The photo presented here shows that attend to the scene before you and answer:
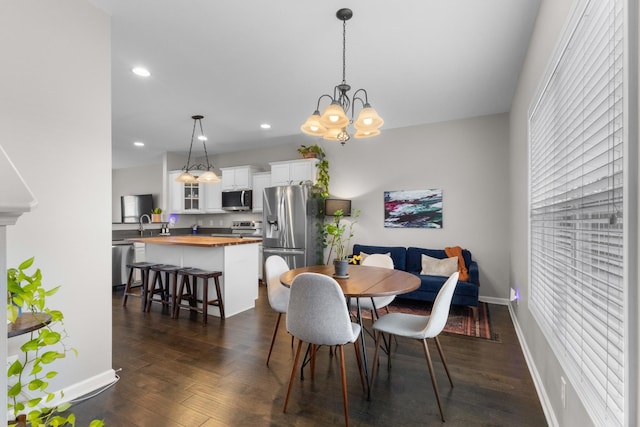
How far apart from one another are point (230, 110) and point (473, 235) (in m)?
3.87

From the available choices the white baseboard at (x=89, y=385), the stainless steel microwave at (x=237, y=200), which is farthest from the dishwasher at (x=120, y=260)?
the white baseboard at (x=89, y=385)

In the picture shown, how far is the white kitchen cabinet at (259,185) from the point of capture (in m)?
6.09

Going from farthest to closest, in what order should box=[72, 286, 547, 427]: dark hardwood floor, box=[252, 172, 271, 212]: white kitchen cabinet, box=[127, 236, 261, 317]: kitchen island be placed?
box=[252, 172, 271, 212]: white kitchen cabinet, box=[127, 236, 261, 317]: kitchen island, box=[72, 286, 547, 427]: dark hardwood floor

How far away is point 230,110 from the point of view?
14.2 feet

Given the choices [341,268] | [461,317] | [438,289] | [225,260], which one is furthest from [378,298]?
[225,260]

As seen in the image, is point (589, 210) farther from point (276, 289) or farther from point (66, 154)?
point (66, 154)

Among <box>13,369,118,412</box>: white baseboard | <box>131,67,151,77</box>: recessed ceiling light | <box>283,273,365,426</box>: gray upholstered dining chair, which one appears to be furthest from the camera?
<box>131,67,151,77</box>: recessed ceiling light

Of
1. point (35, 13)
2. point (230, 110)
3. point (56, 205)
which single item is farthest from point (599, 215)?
point (230, 110)

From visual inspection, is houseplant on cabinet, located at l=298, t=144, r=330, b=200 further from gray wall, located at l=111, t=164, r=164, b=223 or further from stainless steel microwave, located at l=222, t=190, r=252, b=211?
gray wall, located at l=111, t=164, r=164, b=223

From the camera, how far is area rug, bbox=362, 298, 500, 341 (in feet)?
10.6

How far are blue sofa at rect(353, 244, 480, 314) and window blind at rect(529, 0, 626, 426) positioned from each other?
5.96 ft

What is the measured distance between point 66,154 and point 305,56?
6.74 ft

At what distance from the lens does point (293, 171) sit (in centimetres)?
562

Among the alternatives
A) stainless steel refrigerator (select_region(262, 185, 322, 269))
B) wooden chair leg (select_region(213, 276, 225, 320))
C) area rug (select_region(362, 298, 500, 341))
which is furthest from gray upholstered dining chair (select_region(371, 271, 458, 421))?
stainless steel refrigerator (select_region(262, 185, 322, 269))
